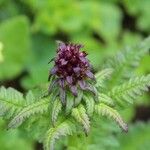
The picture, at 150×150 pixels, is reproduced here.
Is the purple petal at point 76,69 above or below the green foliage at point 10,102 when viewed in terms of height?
below

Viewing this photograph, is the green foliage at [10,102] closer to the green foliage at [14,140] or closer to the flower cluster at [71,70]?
the flower cluster at [71,70]

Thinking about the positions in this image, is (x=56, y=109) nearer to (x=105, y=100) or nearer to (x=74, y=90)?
(x=74, y=90)

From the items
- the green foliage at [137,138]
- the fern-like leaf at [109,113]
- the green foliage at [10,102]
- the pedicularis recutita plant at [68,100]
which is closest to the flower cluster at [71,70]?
the pedicularis recutita plant at [68,100]

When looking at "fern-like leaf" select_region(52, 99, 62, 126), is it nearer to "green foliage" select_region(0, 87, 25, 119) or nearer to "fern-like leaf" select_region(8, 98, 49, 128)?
"fern-like leaf" select_region(8, 98, 49, 128)

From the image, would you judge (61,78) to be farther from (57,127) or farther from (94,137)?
(94,137)

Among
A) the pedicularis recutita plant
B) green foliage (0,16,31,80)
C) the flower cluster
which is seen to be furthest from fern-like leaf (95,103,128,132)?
green foliage (0,16,31,80)
